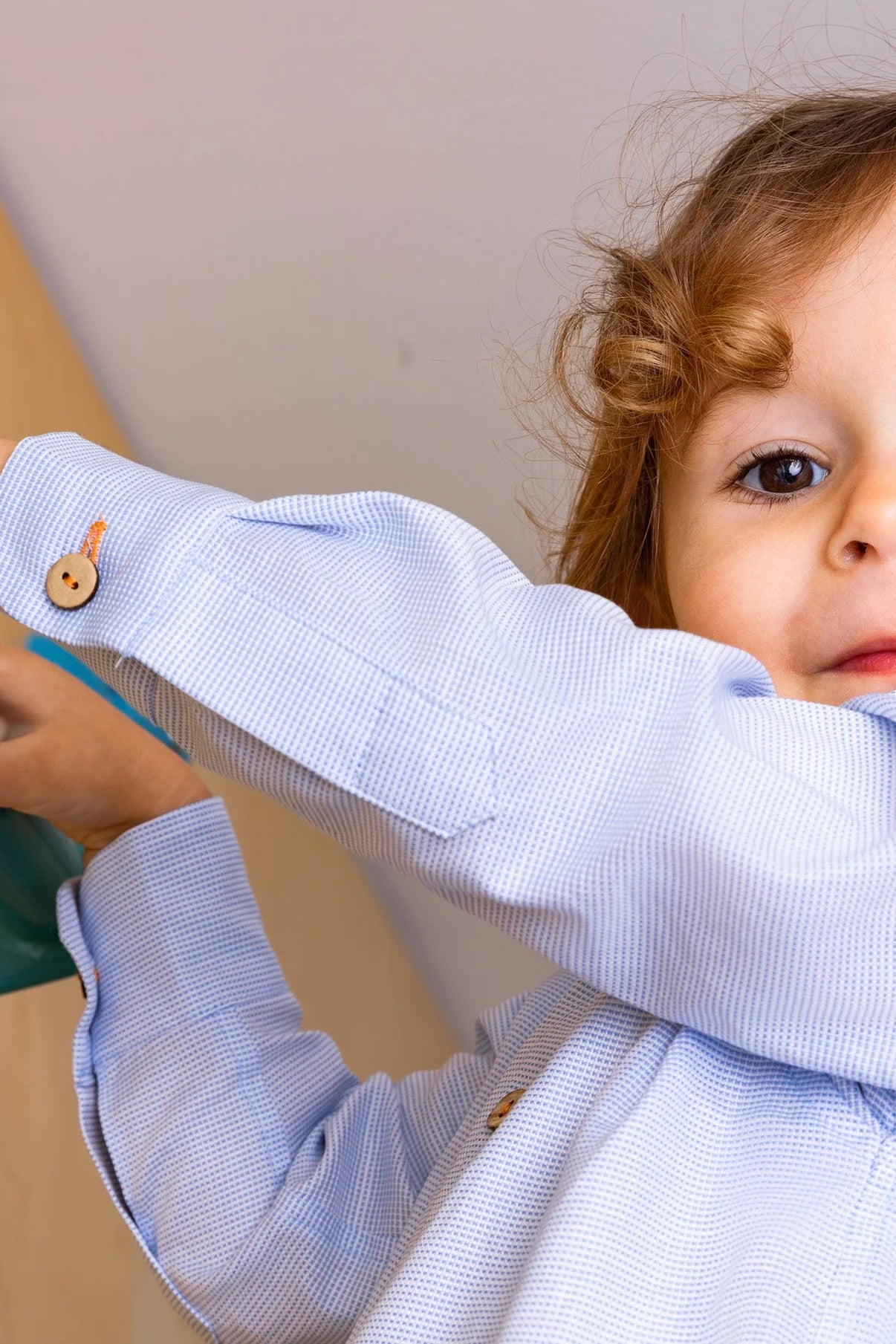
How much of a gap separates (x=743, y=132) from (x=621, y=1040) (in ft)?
2.08

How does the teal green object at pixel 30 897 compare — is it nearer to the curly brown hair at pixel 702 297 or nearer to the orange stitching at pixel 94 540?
the orange stitching at pixel 94 540

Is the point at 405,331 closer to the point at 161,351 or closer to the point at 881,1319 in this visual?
the point at 161,351

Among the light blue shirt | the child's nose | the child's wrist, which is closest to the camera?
the light blue shirt

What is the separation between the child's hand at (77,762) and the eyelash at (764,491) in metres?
0.33

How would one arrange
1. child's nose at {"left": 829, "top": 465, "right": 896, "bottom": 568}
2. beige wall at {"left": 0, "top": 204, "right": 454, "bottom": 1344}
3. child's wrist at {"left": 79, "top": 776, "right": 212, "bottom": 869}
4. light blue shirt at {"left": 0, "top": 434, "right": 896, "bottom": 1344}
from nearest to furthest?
light blue shirt at {"left": 0, "top": 434, "right": 896, "bottom": 1344}
child's nose at {"left": 829, "top": 465, "right": 896, "bottom": 568}
child's wrist at {"left": 79, "top": 776, "right": 212, "bottom": 869}
beige wall at {"left": 0, "top": 204, "right": 454, "bottom": 1344}

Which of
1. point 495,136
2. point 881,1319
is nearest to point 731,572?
point 881,1319

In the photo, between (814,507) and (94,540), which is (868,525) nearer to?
(814,507)

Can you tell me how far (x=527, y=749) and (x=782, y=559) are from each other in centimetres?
25

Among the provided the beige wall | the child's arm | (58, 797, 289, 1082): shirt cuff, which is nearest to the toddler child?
the child's arm

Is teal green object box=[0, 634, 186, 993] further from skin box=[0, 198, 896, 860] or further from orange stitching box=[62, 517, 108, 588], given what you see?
orange stitching box=[62, 517, 108, 588]

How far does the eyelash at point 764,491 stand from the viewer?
0.71 m

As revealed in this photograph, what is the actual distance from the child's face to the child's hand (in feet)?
0.93

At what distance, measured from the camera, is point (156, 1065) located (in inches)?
28.9

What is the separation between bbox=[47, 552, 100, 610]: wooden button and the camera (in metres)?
0.53
